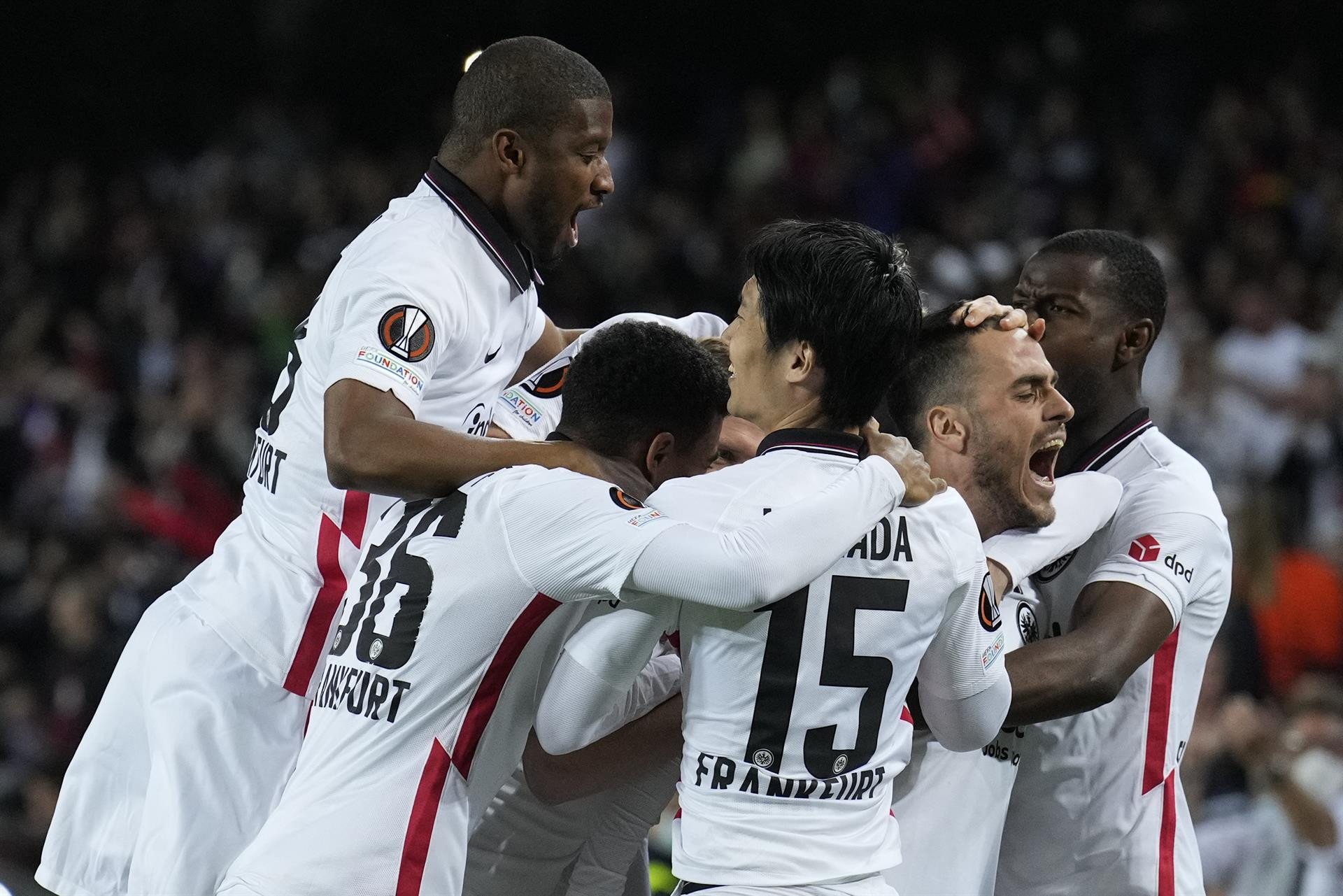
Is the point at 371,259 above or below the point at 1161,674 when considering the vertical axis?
above

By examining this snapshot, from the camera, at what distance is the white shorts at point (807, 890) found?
2.73 meters

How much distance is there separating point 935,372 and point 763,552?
90 centimetres

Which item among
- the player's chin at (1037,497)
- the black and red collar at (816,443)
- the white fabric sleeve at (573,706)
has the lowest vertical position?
the white fabric sleeve at (573,706)

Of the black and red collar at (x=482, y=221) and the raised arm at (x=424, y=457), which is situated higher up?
the black and red collar at (x=482, y=221)

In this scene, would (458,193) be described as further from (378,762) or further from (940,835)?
(940,835)

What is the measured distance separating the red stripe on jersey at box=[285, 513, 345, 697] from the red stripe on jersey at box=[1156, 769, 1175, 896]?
6.35ft

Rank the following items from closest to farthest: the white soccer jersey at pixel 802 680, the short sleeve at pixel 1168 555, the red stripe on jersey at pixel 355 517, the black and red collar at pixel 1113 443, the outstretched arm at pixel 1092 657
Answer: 1. the white soccer jersey at pixel 802 680
2. the outstretched arm at pixel 1092 657
3. the short sleeve at pixel 1168 555
4. the red stripe on jersey at pixel 355 517
5. the black and red collar at pixel 1113 443

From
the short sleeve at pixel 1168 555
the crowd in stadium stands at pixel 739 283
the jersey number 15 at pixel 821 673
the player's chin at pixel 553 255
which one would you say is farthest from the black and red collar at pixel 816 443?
the crowd in stadium stands at pixel 739 283

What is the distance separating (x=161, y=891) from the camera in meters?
3.46

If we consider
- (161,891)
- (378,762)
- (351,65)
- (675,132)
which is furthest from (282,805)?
(351,65)

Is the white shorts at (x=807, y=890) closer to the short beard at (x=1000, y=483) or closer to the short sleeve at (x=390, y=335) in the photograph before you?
the short beard at (x=1000, y=483)

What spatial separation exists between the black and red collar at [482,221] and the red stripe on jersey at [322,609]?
0.70 metres

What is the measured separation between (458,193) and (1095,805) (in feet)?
6.56

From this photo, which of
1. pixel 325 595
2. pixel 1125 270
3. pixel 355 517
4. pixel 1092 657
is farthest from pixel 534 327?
pixel 1092 657
